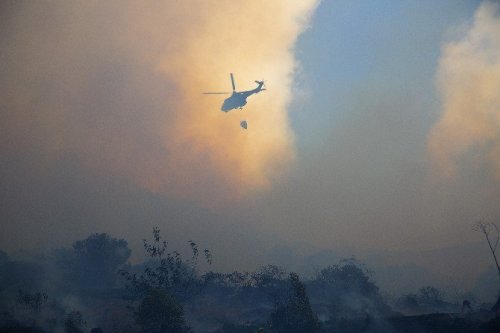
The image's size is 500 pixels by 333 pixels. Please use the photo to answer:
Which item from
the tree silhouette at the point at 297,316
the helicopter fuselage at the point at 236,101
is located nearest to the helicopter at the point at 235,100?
the helicopter fuselage at the point at 236,101

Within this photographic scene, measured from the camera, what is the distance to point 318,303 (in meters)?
77.9

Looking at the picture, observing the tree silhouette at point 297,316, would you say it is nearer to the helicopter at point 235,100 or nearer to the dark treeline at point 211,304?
the dark treeline at point 211,304

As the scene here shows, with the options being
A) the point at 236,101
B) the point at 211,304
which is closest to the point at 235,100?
the point at 236,101

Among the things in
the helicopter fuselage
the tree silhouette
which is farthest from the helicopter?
the tree silhouette

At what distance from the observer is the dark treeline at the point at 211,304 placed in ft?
153

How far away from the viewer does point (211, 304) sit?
84.6 metres

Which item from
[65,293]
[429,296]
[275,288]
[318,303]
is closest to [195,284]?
[275,288]

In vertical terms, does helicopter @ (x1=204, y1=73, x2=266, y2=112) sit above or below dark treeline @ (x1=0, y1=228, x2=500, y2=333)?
above

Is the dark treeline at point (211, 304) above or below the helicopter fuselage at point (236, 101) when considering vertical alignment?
below

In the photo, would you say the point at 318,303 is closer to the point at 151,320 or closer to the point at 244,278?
the point at 244,278

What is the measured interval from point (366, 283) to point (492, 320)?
145 ft

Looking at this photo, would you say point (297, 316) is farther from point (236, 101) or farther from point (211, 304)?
point (211, 304)

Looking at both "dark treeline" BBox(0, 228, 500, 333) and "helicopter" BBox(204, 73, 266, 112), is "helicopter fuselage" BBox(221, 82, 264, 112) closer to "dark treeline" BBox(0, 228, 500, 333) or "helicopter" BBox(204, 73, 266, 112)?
"helicopter" BBox(204, 73, 266, 112)

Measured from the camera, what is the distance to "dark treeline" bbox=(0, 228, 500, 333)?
46750mm
